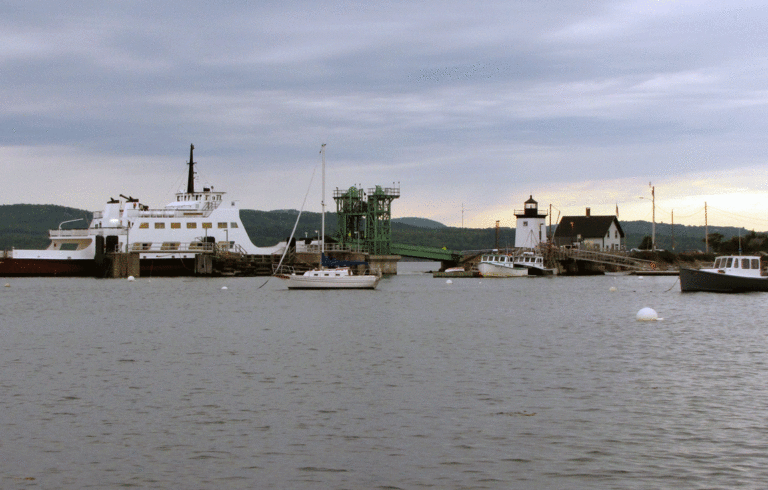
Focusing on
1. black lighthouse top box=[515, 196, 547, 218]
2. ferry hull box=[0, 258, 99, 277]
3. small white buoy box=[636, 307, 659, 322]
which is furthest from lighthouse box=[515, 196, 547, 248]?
small white buoy box=[636, 307, 659, 322]

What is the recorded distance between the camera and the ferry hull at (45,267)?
291 feet

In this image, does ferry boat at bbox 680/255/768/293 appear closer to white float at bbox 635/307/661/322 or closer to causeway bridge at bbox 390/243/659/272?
white float at bbox 635/307/661/322

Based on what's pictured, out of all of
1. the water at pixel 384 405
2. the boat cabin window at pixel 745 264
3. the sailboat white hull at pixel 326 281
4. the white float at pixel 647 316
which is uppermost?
the boat cabin window at pixel 745 264

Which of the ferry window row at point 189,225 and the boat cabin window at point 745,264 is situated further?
the ferry window row at point 189,225

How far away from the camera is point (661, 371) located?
2242 centimetres

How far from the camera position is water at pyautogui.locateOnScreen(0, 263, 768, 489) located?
1277 centimetres

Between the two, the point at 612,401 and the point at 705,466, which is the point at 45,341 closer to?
the point at 612,401

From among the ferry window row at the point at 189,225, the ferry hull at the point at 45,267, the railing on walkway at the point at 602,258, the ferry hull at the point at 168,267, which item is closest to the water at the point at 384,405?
the ferry hull at the point at 168,267

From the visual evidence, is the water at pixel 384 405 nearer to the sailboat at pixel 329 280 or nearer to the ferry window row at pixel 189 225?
the sailboat at pixel 329 280

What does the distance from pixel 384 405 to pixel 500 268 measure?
82214 mm

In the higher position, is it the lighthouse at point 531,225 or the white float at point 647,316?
the lighthouse at point 531,225

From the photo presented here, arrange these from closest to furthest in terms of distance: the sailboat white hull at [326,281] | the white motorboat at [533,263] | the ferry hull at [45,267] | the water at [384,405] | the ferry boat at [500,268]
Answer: the water at [384,405], the sailboat white hull at [326,281], the ferry hull at [45,267], the ferry boat at [500,268], the white motorboat at [533,263]

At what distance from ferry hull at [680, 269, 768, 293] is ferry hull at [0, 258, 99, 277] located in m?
61.4

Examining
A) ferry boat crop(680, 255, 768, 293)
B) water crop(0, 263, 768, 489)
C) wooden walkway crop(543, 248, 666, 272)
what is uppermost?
wooden walkway crop(543, 248, 666, 272)
